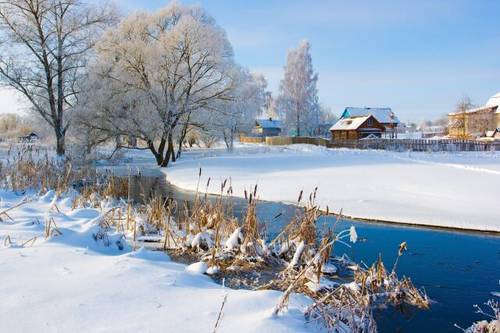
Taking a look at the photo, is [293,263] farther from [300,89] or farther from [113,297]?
[300,89]

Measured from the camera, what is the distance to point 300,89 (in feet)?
172

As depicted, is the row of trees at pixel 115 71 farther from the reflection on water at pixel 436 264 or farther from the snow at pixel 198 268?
the snow at pixel 198 268

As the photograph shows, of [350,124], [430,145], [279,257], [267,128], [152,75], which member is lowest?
[279,257]

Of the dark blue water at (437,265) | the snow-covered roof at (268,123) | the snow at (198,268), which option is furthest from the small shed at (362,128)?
the snow at (198,268)

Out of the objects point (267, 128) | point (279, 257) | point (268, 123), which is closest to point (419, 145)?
point (279, 257)

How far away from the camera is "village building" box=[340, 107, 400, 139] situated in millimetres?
55000

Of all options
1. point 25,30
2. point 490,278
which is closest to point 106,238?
point 490,278

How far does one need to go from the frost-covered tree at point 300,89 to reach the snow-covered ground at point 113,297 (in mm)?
48267

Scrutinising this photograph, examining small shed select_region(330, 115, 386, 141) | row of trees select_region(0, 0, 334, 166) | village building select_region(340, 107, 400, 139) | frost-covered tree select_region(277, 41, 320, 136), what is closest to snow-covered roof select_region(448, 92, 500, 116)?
village building select_region(340, 107, 400, 139)

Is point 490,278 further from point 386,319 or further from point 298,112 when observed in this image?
point 298,112

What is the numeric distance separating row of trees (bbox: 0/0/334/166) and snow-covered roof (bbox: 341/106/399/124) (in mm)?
32165

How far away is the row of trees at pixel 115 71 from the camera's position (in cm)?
2469

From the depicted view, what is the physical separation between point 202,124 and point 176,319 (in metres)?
26.3

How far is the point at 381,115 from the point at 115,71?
3917 centimetres
